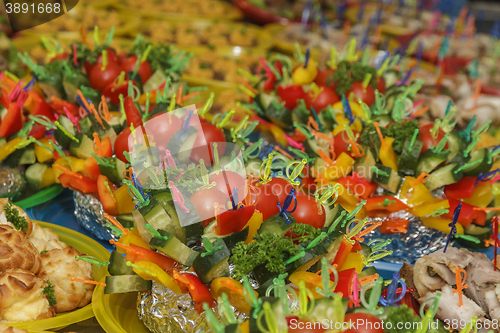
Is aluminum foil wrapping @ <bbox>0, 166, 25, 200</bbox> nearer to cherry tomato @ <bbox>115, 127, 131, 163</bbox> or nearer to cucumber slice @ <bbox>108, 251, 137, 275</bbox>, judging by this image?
cherry tomato @ <bbox>115, 127, 131, 163</bbox>

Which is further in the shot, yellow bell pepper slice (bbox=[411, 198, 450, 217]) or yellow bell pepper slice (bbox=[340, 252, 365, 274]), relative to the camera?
yellow bell pepper slice (bbox=[411, 198, 450, 217])

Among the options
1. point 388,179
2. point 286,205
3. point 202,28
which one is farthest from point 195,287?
point 202,28

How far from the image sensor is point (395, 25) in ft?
13.5

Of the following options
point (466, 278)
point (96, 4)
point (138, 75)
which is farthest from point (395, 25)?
point (466, 278)

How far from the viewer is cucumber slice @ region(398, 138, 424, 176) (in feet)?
4.62

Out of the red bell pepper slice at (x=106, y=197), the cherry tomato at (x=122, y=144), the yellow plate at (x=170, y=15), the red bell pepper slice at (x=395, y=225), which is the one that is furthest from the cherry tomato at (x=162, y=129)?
the yellow plate at (x=170, y=15)

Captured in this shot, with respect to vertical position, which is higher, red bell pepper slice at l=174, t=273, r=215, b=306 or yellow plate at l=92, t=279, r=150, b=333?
red bell pepper slice at l=174, t=273, r=215, b=306

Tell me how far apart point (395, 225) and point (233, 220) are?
2.16ft

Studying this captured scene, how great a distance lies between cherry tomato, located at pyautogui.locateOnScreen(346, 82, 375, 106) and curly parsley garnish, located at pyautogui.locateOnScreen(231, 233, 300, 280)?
1044 millimetres

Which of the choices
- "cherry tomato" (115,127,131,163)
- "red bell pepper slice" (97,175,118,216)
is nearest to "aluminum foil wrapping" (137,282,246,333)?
"red bell pepper slice" (97,175,118,216)

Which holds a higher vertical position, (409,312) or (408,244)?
(409,312)

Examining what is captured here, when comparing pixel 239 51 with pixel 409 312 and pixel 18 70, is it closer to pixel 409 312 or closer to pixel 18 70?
pixel 18 70

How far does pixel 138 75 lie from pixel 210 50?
1.54m

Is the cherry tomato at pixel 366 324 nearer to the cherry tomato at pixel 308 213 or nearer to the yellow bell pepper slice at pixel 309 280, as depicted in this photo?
the yellow bell pepper slice at pixel 309 280
